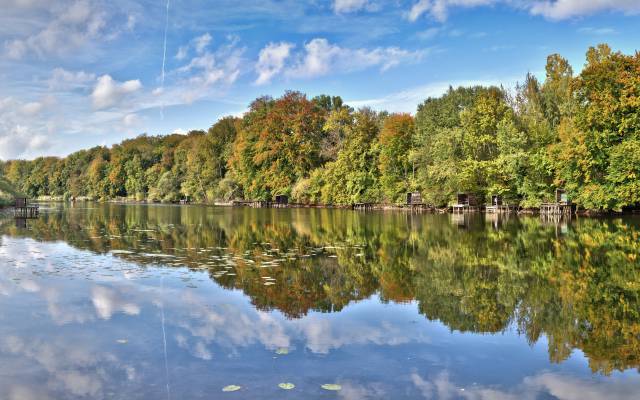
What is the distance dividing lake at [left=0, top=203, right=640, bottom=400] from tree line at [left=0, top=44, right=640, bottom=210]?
2635cm

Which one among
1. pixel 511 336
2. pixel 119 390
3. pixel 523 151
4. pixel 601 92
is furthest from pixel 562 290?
pixel 523 151

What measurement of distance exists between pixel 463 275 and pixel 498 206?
3590 centimetres

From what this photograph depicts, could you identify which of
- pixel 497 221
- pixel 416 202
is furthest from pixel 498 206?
pixel 497 221

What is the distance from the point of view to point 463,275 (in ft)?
42.5

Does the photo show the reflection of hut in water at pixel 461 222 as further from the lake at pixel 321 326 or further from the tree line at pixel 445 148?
the lake at pixel 321 326

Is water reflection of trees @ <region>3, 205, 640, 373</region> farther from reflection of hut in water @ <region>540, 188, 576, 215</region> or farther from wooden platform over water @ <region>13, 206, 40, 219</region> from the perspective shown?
wooden platform over water @ <region>13, 206, 40, 219</region>

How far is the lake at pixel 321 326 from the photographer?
6.02 metres

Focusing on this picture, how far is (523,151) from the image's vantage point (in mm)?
46312

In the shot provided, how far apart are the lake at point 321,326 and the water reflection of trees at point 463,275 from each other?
5 centimetres

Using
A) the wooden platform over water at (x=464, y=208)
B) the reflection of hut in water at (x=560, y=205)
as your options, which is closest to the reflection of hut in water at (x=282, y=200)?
the wooden platform over water at (x=464, y=208)

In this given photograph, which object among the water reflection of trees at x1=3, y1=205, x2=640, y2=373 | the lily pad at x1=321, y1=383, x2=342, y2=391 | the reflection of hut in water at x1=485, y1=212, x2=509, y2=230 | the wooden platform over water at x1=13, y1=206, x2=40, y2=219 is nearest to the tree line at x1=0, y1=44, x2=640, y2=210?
the reflection of hut in water at x1=485, y1=212, x2=509, y2=230

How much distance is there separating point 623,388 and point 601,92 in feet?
126

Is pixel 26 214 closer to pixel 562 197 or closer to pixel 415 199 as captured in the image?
pixel 415 199

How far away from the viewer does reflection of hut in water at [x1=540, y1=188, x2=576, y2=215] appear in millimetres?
41281
